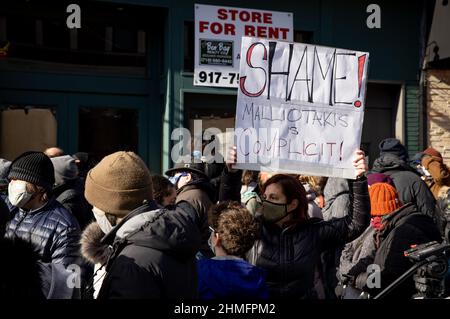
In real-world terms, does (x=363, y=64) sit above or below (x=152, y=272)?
above

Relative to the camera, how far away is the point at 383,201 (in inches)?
185

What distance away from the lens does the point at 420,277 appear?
391 centimetres

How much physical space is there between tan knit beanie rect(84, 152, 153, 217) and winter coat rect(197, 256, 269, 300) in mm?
479

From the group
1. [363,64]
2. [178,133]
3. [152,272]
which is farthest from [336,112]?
[178,133]

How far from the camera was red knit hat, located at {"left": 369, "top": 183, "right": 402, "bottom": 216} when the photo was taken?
466 centimetres

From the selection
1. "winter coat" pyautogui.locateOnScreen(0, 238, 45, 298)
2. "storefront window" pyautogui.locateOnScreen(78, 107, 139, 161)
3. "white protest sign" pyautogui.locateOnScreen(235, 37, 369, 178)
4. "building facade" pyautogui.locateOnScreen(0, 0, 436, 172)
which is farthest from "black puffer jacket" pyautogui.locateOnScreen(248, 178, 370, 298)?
"storefront window" pyautogui.locateOnScreen(78, 107, 139, 161)

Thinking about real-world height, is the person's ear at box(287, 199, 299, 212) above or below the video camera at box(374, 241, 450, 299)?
above

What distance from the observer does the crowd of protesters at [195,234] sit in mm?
2580

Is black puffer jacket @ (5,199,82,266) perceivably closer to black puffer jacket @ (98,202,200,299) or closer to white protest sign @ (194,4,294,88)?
black puffer jacket @ (98,202,200,299)

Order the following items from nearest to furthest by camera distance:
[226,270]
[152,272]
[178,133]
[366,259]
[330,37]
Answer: [152,272] → [226,270] → [366,259] → [178,133] → [330,37]

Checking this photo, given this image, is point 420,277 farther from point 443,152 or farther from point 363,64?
point 443,152

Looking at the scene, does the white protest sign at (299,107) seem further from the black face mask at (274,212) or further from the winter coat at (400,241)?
the black face mask at (274,212)

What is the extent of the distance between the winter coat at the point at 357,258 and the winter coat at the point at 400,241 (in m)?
0.10
